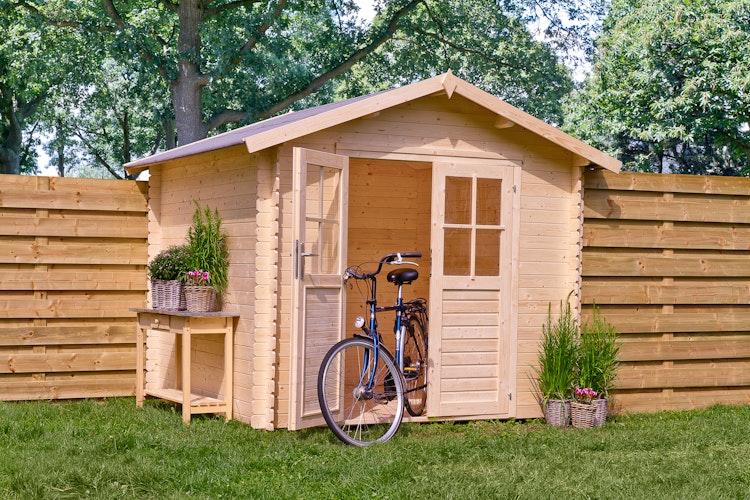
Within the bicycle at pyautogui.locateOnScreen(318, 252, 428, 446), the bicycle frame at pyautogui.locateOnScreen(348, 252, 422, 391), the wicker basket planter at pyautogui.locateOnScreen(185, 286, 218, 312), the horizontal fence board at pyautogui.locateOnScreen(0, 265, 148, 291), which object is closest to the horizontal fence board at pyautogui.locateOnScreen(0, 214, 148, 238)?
the horizontal fence board at pyautogui.locateOnScreen(0, 265, 148, 291)

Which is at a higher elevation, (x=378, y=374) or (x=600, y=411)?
(x=378, y=374)

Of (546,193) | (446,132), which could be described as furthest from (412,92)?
(546,193)

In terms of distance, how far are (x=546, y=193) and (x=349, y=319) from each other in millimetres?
2463

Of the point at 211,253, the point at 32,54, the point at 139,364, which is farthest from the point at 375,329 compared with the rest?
the point at 32,54

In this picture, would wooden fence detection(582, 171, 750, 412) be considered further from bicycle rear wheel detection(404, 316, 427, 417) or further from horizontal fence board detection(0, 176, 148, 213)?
horizontal fence board detection(0, 176, 148, 213)

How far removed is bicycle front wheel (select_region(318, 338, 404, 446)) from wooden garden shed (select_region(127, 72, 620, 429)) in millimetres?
150

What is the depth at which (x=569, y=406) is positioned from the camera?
7.16 m

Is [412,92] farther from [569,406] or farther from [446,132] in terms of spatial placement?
[569,406]

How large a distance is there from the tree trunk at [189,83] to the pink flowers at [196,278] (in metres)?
8.83

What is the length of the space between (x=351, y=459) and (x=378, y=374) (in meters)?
1.04

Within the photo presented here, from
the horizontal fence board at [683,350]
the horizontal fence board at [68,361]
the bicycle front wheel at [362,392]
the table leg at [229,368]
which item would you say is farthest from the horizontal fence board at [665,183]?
the horizontal fence board at [68,361]

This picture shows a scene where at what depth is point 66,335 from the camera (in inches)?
297

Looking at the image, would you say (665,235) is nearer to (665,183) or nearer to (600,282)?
(665,183)

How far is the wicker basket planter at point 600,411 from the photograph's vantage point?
711 cm
